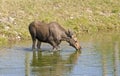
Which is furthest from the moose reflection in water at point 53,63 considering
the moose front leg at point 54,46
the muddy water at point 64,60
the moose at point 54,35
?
the moose at point 54,35

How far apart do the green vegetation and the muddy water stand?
2.85m

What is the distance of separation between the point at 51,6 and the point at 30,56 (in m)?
13.7

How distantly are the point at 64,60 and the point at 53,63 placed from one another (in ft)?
3.19

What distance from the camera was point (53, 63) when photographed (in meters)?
20.9

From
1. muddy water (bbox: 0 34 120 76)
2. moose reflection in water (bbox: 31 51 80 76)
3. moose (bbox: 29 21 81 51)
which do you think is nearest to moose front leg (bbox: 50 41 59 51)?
moose (bbox: 29 21 81 51)

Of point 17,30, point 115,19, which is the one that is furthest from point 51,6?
point 17,30

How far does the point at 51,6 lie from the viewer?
3638cm

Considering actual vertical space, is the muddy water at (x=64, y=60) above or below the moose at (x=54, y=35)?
below

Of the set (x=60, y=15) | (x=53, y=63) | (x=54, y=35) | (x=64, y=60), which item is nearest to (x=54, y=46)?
(x=54, y=35)

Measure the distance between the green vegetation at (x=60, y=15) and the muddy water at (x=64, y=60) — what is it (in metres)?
2.85

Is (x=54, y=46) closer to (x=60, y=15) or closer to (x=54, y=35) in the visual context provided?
(x=54, y=35)

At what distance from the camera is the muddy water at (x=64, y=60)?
18.8m

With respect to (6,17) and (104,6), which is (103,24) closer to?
(104,6)

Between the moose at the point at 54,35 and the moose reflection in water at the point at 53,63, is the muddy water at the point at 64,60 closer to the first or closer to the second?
the moose reflection in water at the point at 53,63
